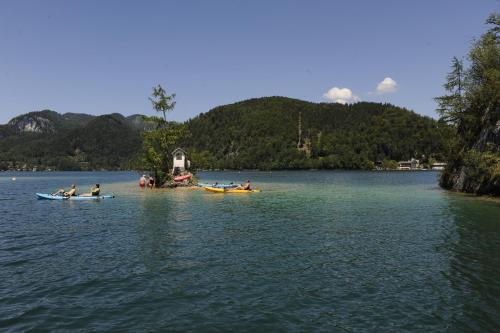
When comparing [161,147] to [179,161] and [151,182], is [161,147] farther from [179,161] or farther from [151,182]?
[179,161]

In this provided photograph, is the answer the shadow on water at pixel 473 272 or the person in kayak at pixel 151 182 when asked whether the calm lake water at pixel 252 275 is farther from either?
the person in kayak at pixel 151 182

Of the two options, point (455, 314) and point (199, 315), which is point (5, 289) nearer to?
point (199, 315)

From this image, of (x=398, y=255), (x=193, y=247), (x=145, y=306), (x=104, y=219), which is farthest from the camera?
(x=104, y=219)

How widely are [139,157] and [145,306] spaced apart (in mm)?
59279

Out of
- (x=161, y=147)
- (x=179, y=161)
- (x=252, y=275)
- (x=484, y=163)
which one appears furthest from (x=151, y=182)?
(x=252, y=275)

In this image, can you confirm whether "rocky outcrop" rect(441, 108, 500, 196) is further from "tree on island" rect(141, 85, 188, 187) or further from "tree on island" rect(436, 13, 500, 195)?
"tree on island" rect(141, 85, 188, 187)

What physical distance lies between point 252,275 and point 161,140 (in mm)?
56280

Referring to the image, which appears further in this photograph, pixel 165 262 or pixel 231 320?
pixel 165 262

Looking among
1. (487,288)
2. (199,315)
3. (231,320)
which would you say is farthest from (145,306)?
(487,288)

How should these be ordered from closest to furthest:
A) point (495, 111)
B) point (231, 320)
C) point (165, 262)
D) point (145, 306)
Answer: point (231, 320), point (145, 306), point (165, 262), point (495, 111)

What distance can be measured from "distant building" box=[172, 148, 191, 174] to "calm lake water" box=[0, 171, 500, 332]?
50698mm

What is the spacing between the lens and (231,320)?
1151 centimetres

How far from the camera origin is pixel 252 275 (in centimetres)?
1598

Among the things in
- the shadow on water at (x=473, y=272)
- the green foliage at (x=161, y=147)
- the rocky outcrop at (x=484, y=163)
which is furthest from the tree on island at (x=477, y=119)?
the green foliage at (x=161, y=147)
